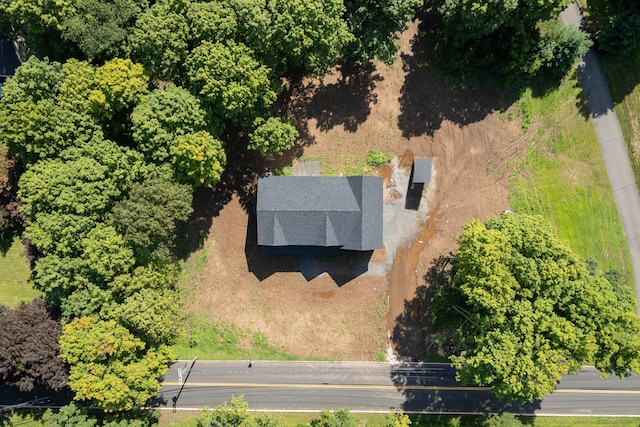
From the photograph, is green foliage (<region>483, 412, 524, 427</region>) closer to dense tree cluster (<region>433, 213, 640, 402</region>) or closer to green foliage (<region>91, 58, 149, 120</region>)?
dense tree cluster (<region>433, 213, 640, 402</region>)

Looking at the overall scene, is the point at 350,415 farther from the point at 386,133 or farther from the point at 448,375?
the point at 386,133

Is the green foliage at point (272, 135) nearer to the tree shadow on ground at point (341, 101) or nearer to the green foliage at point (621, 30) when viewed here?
the tree shadow on ground at point (341, 101)

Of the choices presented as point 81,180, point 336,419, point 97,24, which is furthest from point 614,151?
point 81,180

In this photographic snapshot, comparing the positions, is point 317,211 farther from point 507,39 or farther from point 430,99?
point 507,39

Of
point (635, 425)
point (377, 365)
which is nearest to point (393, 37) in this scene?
point (377, 365)

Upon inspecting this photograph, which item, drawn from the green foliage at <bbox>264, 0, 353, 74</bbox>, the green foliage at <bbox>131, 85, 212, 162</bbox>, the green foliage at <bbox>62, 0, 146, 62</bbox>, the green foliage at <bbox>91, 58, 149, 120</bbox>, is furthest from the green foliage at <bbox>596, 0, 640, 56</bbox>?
the green foliage at <bbox>62, 0, 146, 62</bbox>
